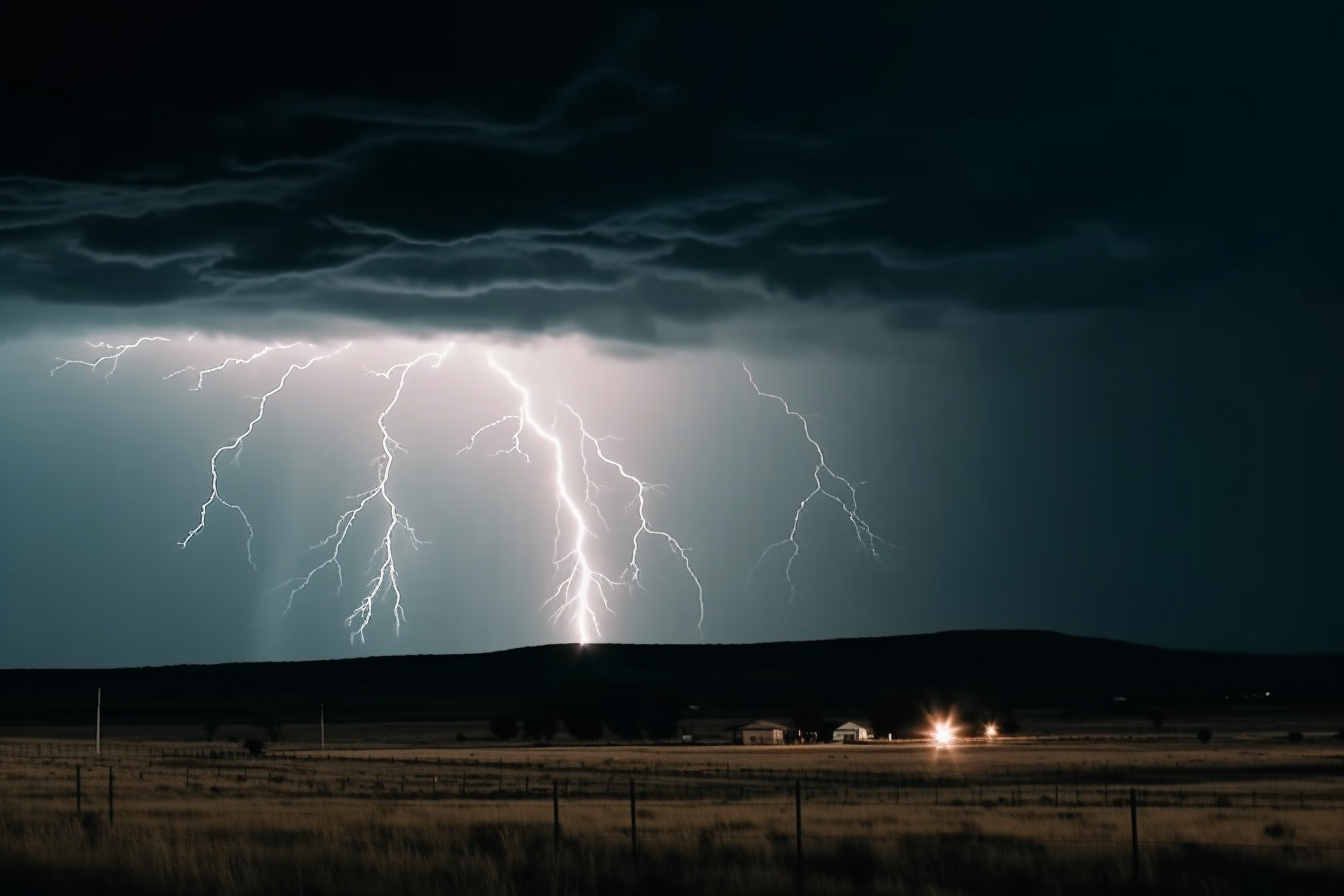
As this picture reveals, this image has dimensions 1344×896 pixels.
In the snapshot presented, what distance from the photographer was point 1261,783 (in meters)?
63.6

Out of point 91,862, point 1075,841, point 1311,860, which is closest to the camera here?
point 91,862

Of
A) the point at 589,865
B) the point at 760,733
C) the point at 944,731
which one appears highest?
the point at 589,865

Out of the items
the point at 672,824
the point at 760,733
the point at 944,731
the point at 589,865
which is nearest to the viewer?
the point at 589,865

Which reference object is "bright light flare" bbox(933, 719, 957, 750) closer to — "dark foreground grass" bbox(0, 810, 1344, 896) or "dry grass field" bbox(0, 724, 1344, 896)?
"dry grass field" bbox(0, 724, 1344, 896)

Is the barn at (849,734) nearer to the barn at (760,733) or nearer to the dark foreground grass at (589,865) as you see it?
the barn at (760,733)

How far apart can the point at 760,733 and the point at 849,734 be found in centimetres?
1046

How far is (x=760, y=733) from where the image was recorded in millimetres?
139000

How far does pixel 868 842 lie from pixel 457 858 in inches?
318

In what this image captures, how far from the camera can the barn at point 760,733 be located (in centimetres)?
13625

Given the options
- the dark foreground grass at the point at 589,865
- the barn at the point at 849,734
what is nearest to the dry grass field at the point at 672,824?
the dark foreground grass at the point at 589,865

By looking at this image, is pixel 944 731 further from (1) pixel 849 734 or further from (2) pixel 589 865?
(2) pixel 589 865

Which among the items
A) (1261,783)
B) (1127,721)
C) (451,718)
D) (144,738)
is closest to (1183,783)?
(1261,783)

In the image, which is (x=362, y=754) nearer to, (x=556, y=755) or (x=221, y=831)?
(x=556, y=755)

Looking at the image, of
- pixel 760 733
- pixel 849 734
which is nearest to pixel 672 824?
pixel 760 733
